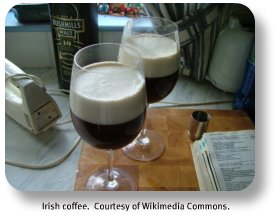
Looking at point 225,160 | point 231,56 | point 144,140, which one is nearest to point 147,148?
point 144,140

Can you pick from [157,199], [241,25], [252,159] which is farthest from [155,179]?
[241,25]

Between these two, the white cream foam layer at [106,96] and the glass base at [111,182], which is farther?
the glass base at [111,182]

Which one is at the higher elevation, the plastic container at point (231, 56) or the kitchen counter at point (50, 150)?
the plastic container at point (231, 56)

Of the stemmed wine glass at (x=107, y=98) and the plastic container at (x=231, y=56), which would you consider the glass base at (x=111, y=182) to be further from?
the plastic container at (x=231, y=56)

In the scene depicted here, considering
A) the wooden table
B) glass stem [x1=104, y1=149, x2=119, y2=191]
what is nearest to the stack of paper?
the wooden table

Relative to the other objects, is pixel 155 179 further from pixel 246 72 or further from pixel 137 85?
pixel 246 72

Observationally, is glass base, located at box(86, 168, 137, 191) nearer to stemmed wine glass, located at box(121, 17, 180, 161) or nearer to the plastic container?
stemmed wine glass, located at box(121, 17, 180, 161)

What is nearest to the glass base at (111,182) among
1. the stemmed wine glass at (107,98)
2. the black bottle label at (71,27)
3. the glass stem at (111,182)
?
the glass stem at (111,182)

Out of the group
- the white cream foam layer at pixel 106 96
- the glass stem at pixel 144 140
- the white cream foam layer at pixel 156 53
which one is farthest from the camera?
the glass stem at pixel 144 140
